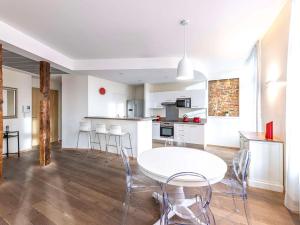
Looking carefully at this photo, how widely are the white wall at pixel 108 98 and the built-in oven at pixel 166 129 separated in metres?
1.75

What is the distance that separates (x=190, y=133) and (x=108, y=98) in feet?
10.1

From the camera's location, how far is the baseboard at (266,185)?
2.57 metres

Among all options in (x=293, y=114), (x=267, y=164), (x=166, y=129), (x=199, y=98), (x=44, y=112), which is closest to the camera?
(x=293, y=114)

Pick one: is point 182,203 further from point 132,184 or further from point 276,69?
point 276,69

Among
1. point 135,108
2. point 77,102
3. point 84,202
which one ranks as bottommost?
point 84,202

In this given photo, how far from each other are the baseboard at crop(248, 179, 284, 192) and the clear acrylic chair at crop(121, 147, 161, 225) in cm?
157

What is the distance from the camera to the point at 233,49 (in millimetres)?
3721

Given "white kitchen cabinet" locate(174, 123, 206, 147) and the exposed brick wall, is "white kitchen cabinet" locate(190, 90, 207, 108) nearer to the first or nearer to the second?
the exposed brick wall

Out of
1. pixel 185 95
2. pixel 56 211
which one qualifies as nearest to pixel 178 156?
pixel 56 211

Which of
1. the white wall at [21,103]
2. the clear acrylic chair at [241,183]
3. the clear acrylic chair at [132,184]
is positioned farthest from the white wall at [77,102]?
the clear acrylic chair at [241,183]

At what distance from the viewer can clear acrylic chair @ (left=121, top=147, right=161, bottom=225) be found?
192 cm

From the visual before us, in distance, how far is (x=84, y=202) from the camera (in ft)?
7.45

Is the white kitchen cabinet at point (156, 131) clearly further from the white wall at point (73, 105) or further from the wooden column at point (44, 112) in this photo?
the wooden column at point (44, 112)

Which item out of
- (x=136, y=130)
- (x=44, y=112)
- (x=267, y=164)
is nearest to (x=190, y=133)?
(x=136, y=130)
